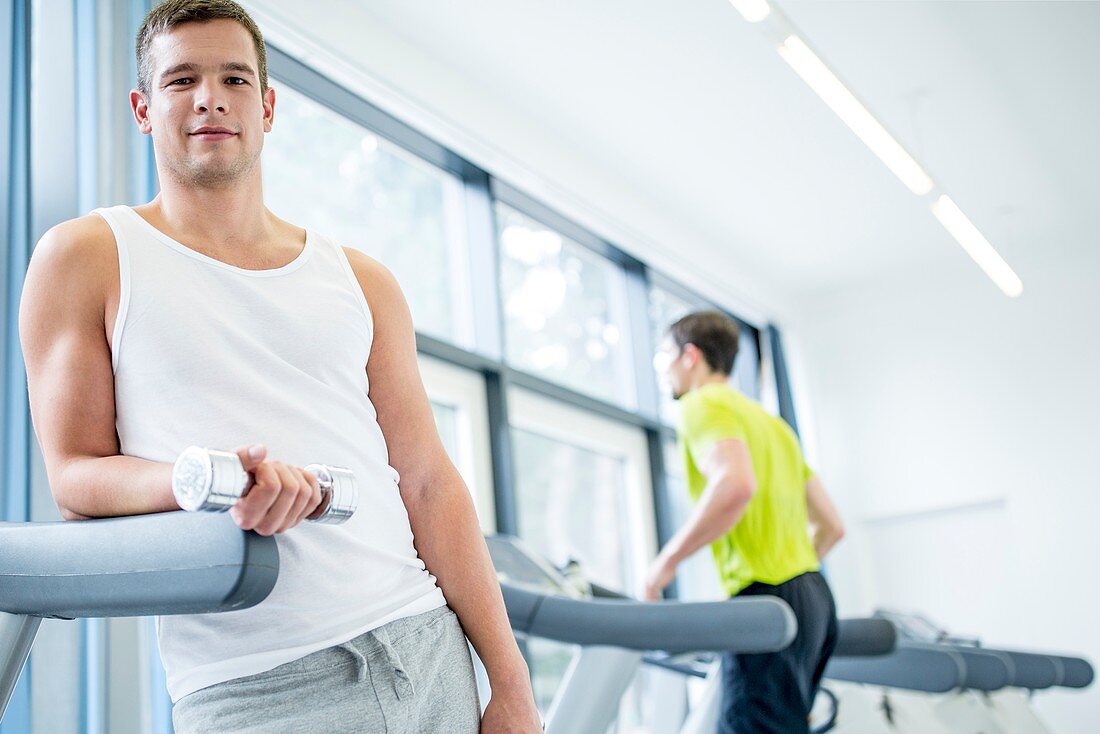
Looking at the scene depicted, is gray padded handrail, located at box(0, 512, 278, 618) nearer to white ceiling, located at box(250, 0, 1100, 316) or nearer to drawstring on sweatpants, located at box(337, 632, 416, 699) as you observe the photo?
drawstring on sweatpants, located at box(337, 632, 416, 699)

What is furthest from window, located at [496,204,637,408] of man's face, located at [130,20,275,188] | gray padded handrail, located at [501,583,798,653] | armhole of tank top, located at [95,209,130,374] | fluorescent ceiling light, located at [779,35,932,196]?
armhole of tank top, located at [95,209,130,374]

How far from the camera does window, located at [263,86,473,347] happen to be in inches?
140

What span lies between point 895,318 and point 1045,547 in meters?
1.64

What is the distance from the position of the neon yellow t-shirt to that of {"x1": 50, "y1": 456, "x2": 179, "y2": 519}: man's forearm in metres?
1.74

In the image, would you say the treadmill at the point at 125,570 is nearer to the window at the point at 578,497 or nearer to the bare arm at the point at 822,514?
the bare arm at the point at 822,514

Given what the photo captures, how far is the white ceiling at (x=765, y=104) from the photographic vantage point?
3.91 metres

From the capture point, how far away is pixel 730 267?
6.20 meters

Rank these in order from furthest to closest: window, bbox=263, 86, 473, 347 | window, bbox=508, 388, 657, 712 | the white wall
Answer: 1. the white wall
2. window, bbox=508, 388, 657, 712
3. window, bbox=263, 86, 473, 347

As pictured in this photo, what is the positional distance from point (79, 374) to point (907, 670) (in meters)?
2.71

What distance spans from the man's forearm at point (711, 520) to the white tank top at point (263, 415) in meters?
1.36

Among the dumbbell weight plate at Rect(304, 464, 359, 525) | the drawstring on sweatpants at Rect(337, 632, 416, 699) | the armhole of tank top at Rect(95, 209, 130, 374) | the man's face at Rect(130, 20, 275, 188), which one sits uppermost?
the man's face at Rect(130, 20, 275, 188)

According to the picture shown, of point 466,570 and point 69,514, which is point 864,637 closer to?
point 466,570

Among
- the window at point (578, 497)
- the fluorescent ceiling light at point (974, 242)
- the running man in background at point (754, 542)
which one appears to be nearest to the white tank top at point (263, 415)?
the running man in background at point (754, 542)

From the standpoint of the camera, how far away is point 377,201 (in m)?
3.91
